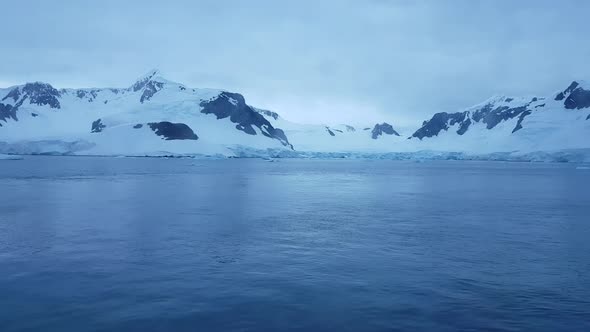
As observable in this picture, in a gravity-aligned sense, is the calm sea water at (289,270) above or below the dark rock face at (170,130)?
below

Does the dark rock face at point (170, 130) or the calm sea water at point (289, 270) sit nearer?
the calm sea water at point (289, 270)

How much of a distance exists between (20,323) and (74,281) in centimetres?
304

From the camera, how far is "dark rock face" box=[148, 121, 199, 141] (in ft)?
522

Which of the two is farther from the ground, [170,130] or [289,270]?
[170,130]

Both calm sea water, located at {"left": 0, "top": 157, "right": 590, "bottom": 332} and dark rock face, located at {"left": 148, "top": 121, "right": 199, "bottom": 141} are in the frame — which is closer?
calm sea water, located at {"left": 0, "top": 157, "right": 590, "bottom": 332}

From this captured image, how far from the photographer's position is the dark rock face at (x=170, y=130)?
522ft

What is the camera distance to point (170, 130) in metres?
161

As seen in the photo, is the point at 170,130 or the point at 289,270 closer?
the point at 289,270

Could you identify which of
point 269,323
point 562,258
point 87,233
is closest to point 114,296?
point 269,323

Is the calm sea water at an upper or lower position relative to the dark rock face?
lower

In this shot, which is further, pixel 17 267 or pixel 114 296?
pixel 17 267

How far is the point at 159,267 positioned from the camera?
1481 centimetres

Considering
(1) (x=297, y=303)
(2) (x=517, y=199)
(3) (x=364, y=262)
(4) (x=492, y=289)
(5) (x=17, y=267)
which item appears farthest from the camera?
(2) (x=517, y=199)

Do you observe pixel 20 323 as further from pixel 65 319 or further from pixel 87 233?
pixel 87 233
